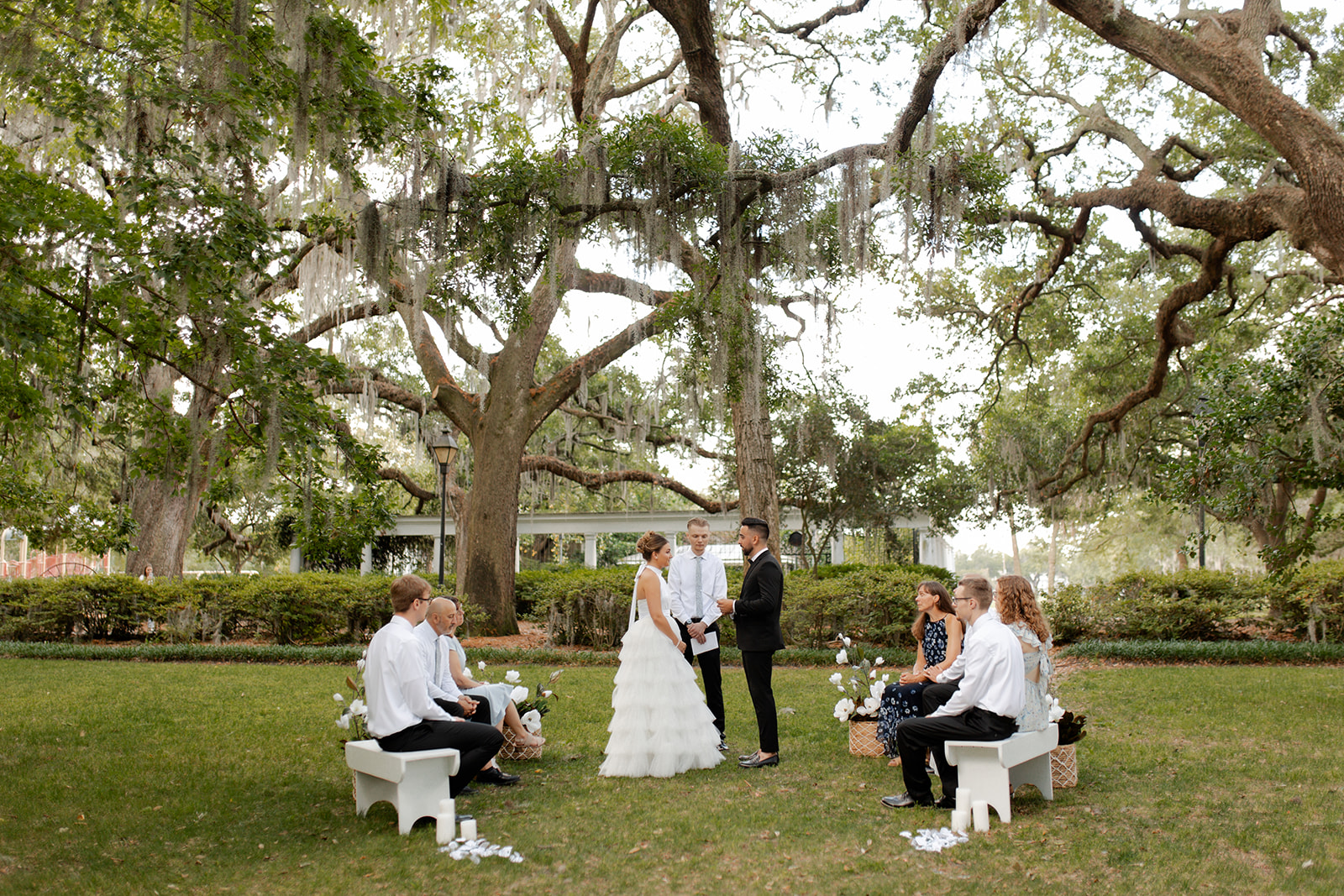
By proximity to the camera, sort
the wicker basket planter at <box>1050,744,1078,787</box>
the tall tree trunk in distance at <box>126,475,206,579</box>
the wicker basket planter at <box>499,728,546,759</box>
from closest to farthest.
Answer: the wicker basket planter at <box>1050,744,1078,787</box> < the wicker basket planter at <box>499,728,546,759</box> < the tall tree trunk in distance at <box>126,475,206,579</box>

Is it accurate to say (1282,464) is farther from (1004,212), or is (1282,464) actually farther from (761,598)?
(761,598)

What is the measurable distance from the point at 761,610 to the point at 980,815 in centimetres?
182

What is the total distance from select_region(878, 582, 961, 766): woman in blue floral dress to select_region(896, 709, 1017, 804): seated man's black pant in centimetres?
79

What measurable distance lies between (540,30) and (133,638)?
12.4 m

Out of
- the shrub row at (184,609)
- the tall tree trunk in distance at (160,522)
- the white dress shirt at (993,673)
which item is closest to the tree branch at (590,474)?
the shrub row at (184,609)

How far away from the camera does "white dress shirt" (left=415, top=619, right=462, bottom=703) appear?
210 inches

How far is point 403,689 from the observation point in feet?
15.1

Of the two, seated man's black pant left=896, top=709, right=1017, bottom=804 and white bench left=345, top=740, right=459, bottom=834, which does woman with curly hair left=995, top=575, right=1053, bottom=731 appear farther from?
white bench left=345, top=740, right=459, bottom=834

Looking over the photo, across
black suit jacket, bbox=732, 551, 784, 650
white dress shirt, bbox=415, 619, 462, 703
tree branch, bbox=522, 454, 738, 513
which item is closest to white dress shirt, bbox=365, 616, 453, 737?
white dress shirt, bbox=415, 619, 462, 703

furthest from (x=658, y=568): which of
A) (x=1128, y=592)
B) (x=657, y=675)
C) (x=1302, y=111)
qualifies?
(x=1128, y=592)

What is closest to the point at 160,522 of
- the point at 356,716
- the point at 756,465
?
the point at 756,465

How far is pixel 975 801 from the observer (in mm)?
4453

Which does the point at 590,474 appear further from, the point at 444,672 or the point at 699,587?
the point at 444,672

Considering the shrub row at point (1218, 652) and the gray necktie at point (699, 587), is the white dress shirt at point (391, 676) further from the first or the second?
the shrub row at point (1218, 652)
